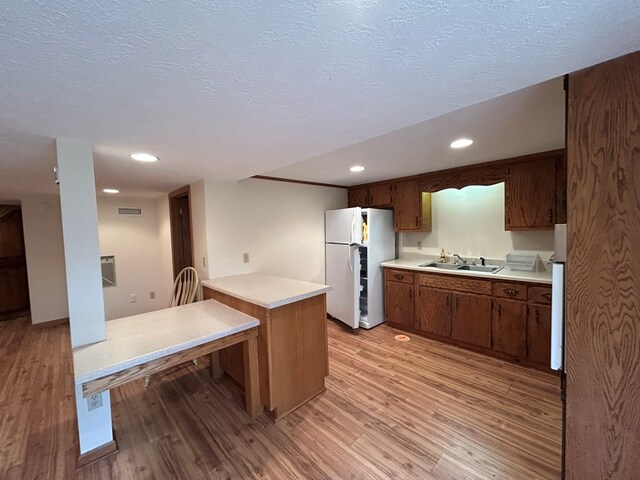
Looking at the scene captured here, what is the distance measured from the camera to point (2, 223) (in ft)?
14.8

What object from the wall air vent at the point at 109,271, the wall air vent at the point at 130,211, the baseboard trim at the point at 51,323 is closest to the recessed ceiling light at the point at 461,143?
the wall air vent at the point at 130,211

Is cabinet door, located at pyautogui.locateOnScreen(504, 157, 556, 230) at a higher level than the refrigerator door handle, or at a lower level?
higher

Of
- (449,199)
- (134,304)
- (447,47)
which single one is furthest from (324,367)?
(134,304)

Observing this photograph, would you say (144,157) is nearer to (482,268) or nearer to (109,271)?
(109,271)

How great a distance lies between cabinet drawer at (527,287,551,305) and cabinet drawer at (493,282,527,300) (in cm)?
4

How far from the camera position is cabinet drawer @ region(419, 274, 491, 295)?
2.70 meters

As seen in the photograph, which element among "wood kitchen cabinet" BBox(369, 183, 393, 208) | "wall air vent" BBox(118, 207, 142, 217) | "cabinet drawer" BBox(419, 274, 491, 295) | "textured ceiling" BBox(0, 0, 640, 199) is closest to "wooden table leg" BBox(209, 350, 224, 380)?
"textured ceiling" BBox(0, 0, 640, 199)

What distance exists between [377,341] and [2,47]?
132 inches

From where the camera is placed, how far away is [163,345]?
1518 mm

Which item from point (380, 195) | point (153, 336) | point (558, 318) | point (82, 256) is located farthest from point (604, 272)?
point (380, 195)

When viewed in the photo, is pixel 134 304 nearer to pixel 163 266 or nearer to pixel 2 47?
pixel 163 266

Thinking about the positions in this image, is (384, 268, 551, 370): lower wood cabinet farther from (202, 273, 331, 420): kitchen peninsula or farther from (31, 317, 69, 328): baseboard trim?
(31, 317, 69, 328): baseboard trim

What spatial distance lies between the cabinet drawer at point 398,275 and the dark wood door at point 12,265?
6213mm

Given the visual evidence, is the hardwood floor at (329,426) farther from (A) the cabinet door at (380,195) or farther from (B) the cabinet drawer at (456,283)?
(A) the cabinet door at (380,195)
